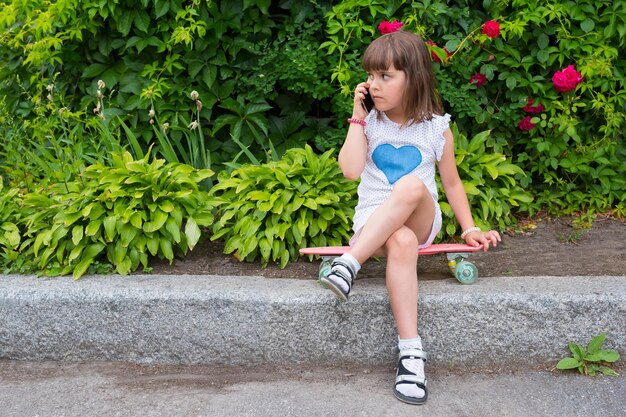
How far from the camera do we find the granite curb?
→ 117 inches

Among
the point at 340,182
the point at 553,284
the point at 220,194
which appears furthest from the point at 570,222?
the point at 220,194

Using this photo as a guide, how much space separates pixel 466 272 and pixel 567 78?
149 centimetres

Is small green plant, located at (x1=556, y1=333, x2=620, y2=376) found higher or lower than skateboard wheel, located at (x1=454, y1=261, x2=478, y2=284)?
lower

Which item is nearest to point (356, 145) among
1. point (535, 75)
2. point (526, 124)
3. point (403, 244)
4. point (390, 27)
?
point (403, 244)

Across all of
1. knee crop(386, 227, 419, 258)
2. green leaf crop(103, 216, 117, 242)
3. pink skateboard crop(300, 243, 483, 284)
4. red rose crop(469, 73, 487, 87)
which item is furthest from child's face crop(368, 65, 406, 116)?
Result: green leaf crop(103, 216, 117, 242)

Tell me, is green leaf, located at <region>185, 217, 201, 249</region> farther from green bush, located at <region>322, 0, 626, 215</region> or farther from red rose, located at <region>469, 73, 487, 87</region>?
red rose, located at <region>469, 73, 487, 87</region>

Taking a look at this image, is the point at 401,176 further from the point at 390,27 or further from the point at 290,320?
the point at 390,27

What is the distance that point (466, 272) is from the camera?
3125 mm

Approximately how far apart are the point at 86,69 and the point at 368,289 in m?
2.45

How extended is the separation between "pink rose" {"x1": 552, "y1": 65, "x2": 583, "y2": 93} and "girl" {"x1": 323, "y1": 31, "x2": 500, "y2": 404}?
1130 millimetres

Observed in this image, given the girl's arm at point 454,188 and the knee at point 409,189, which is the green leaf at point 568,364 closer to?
the girl's arm at point 454,188

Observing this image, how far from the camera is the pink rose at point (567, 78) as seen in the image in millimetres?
3936

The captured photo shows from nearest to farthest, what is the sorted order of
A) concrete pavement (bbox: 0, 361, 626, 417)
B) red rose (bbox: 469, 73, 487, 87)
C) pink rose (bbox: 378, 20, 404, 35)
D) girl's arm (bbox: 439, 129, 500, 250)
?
concrete pavement (bbox: 0, 361, 626, 417) → girl's arm (bbox: 439, 129, 500, 250) → pink rose (bbox: 378, 20, 404, 35) → red rose (bbox: 469, 73, 487, 87)

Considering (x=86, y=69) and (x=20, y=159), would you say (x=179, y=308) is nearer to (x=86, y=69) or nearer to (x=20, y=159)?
(x=20, y=159)
